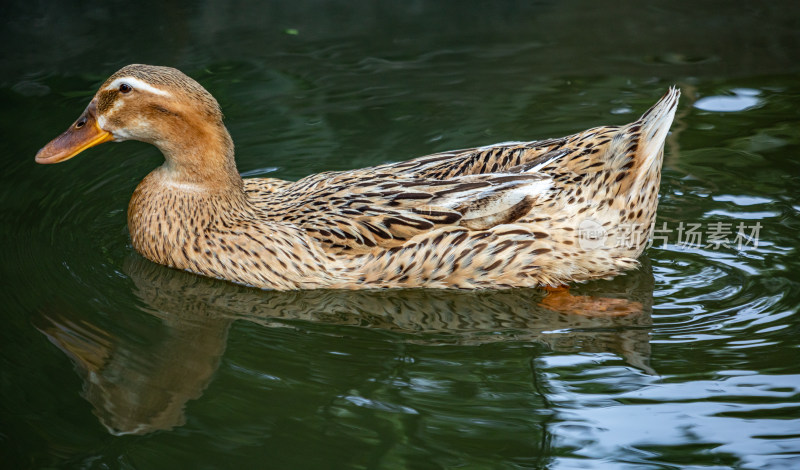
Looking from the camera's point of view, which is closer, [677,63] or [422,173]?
[422,173]

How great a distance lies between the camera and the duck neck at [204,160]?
6324 millimetres

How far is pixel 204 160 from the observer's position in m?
6.40

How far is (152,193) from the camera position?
655cm

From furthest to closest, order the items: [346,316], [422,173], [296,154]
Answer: [296,154] → [422,173] → [346,316]

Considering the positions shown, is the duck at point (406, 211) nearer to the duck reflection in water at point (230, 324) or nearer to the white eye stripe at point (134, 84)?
the white eye stripe at point (134, 84)

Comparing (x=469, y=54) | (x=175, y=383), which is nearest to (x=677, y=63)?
(x=469, y=54)

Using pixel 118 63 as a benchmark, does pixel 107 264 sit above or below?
below

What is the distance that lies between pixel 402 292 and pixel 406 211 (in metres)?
0.54

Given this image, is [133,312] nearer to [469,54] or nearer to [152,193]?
[152,193]

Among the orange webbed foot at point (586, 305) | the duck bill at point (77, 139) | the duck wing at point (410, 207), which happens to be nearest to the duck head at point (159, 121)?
the duck bill at point (77, 139)

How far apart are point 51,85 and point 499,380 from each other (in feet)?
18.6

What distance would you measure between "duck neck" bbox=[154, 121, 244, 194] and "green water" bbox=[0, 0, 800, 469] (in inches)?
25.7

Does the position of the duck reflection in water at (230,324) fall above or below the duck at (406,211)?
below

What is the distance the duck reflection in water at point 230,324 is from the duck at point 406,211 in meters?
0.12
